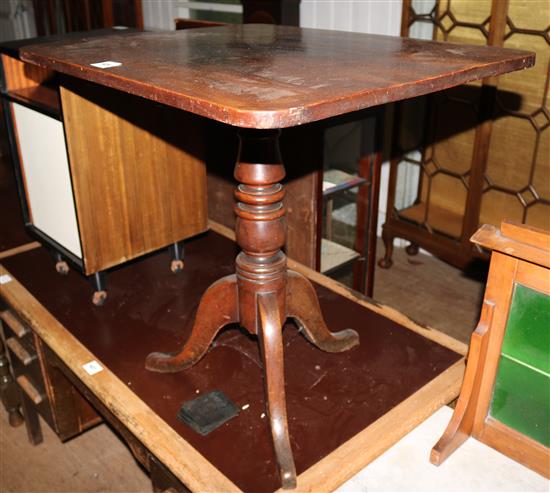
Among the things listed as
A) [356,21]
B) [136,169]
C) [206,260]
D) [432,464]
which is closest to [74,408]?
[206,260]

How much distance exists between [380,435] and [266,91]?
2.24 feet

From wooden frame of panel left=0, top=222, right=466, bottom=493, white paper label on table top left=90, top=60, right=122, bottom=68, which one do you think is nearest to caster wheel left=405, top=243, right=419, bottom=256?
wooden frame of panel left=0, top=222, right=466, bottom=493

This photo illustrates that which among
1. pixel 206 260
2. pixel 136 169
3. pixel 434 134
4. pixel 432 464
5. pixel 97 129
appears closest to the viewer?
pixel 432 464

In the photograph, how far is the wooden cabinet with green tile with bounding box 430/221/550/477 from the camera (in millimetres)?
1048

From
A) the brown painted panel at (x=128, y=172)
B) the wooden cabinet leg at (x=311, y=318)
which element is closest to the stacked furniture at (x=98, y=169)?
the brown painted panel at (x=128, y=172)

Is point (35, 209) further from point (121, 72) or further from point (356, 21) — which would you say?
point (356, 21)

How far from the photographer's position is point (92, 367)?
4.51ft

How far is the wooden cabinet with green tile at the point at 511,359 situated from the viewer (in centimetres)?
105

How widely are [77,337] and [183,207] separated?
450 millimetres

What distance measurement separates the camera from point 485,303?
1133 millimetres

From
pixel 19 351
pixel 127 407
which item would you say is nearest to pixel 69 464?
pixel 19 351

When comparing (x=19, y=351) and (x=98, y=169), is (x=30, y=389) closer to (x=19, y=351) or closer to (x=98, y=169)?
(x=19, y=351)

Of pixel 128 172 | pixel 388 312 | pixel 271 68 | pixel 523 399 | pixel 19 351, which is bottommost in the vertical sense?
pixel 19 351

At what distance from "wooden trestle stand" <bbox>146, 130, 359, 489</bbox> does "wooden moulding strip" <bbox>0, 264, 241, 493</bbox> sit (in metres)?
0.11
